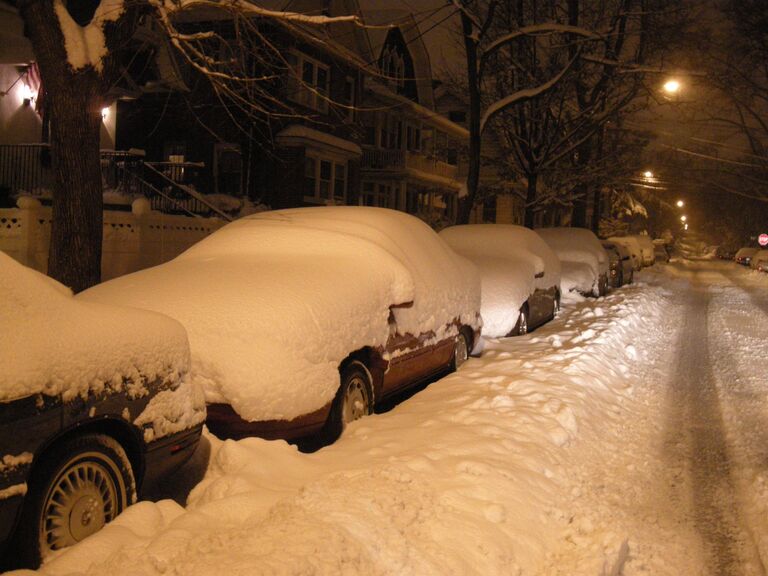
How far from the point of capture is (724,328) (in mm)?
14641

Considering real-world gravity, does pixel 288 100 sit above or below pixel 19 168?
above

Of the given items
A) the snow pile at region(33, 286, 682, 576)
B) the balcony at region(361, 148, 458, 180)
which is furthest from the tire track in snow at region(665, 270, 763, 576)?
the balcony at region(361, 148, 458, 180)

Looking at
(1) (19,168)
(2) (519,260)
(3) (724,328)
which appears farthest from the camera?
(1) (19,168)

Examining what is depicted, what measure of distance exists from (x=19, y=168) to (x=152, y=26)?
23.6 feet

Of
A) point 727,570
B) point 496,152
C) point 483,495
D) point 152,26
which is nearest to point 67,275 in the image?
point 483,495

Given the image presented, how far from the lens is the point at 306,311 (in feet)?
17.2

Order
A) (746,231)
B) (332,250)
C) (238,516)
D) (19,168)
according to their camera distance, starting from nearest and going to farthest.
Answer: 1. (238,516)
2. (332,250)
3. (19,168)
4. (746,231)

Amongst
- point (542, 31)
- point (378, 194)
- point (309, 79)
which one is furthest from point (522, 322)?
point (378, 194)

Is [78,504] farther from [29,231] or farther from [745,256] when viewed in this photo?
[745,256]

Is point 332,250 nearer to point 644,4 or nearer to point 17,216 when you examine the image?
point 17,216

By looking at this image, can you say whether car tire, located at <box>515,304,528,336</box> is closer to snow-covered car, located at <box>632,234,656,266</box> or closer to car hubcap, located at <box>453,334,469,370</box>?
car hubcap, located at <box>453,334,469,370</box>

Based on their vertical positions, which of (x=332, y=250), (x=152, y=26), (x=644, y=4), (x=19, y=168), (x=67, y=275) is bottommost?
(x=67, y=275)

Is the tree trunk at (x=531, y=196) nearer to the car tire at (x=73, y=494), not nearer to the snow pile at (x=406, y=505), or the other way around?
the snow pile at (x=406, y=505)

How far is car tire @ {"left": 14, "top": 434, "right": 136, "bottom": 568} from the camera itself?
3.28 m
